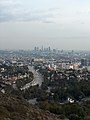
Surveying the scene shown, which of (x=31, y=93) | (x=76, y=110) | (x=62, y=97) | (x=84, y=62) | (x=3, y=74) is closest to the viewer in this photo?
(x=76, y=110)

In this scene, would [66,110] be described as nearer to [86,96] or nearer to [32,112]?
[32,112]

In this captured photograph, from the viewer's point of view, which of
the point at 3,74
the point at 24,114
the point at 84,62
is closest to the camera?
the point at 24,114

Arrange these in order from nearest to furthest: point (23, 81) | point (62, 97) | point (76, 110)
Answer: point (76, 110), point (62, 97), point (23, 81)

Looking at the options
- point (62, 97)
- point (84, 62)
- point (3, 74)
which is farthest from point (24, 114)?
point (84, 62)

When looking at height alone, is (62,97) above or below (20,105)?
below

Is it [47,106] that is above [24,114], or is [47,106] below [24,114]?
below

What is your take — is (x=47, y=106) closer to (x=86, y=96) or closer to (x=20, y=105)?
(x=20, y=105)

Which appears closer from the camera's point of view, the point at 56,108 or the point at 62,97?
the point at 56,108

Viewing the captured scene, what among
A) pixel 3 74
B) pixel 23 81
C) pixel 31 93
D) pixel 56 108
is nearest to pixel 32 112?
pixel 56 108

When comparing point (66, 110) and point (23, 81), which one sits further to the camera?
point (23, 81)
